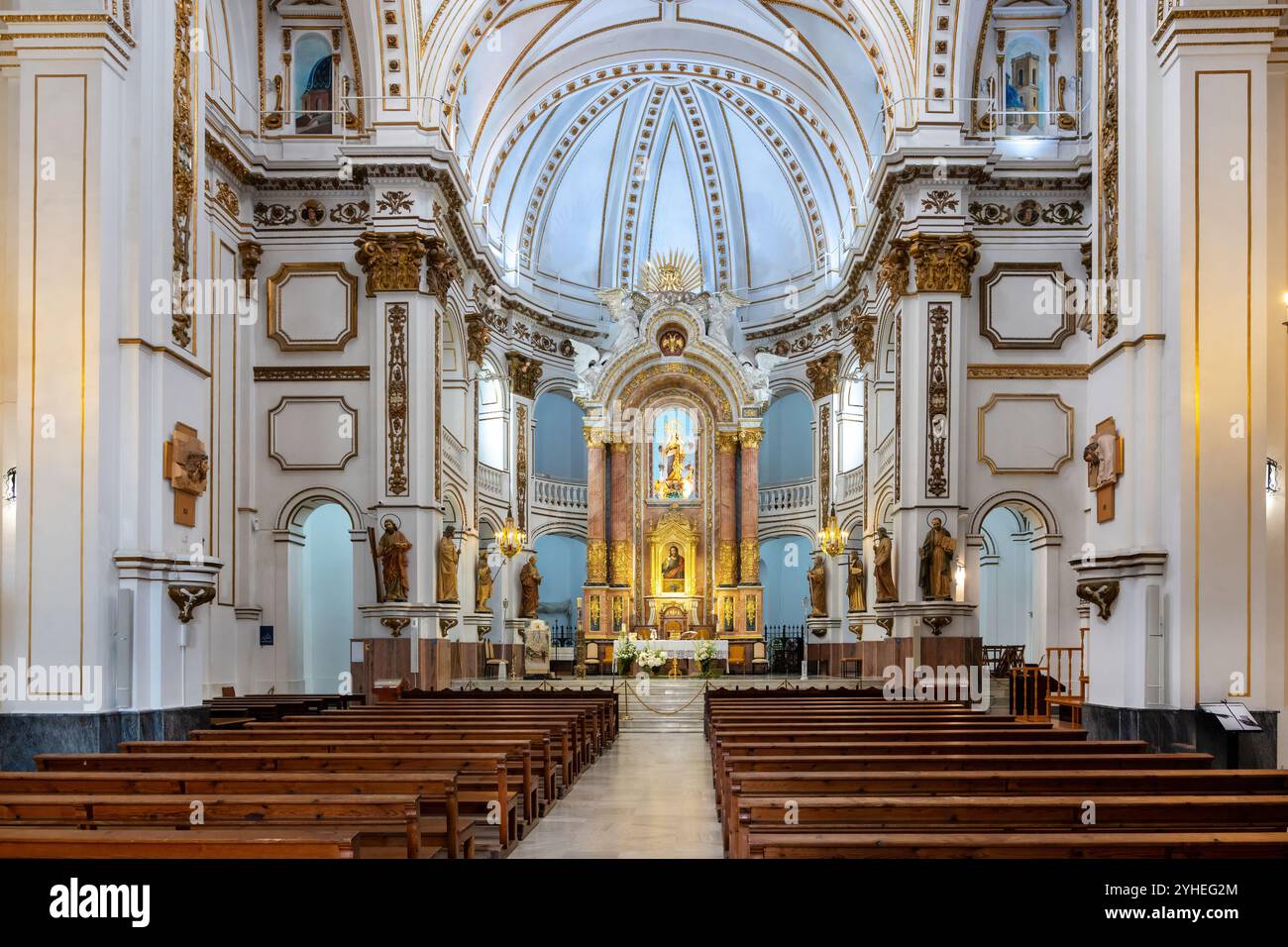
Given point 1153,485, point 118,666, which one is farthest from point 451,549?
point 1153,485

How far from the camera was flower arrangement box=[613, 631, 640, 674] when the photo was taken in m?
28.5

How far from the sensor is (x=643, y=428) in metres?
34.1

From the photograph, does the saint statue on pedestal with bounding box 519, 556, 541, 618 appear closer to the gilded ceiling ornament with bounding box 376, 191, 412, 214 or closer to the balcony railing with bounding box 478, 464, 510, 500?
the balcony railing with bounding box 478, 464, 510, 500

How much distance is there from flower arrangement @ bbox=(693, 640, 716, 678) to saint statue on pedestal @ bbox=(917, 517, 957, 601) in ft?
26.2

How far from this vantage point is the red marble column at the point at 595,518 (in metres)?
33.1

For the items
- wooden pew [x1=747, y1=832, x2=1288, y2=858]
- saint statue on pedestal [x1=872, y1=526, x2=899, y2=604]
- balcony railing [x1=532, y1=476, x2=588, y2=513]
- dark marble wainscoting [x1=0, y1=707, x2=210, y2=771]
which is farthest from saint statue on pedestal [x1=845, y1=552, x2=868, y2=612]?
wooden pew [x1=747, y1=832, x2=1288, y2=858]


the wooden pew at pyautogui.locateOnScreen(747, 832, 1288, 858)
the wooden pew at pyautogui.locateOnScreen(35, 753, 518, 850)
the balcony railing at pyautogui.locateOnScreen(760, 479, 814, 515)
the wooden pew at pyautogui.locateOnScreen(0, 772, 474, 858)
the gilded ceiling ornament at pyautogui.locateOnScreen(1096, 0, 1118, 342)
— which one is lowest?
the wooden pew at pyautogui.locateOnScreen(35, 753, 518, 850)

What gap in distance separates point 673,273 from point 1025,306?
1342cm

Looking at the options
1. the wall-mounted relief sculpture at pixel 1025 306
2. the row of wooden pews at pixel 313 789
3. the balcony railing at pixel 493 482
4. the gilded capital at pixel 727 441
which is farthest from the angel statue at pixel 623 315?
the row of wooden pews at pixel 313 789

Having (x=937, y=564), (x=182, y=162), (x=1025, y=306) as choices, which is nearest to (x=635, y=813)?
(x=182, y=162)

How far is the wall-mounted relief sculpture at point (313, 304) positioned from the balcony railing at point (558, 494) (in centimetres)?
1124

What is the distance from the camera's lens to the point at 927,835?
5047mm

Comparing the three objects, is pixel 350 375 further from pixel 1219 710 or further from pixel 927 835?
pixel 927 835
